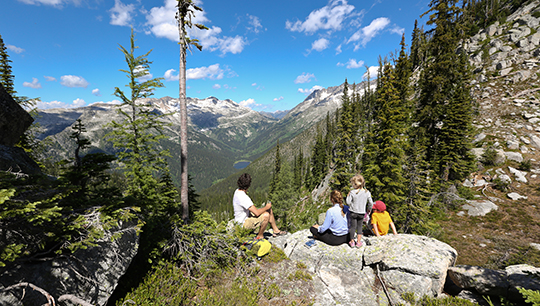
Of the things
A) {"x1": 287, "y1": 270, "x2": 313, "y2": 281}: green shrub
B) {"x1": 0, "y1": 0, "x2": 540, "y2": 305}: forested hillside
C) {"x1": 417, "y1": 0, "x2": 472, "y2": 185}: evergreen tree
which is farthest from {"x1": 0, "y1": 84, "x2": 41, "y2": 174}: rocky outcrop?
{"x1": 417, "y1": 0, "x2": 472, "y2": 185}: evergreen tree

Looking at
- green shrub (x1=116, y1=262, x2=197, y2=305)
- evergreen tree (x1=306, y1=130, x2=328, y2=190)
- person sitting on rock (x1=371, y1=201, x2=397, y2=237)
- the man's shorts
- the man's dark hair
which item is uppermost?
the man's dark hair

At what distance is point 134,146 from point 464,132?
31842 mm

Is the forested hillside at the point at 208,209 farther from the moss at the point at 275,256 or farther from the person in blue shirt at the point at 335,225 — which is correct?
the person in blue shirt at the point at 335,225

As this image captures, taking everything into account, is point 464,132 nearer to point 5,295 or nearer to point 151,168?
point 151,168

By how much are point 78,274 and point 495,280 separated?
12.8 metres

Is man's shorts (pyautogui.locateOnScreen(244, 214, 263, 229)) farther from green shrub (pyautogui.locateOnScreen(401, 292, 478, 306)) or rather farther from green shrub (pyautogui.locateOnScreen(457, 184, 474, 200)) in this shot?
green shrub (pyautogui.locateOnScreen(457, 184, 474, 200))

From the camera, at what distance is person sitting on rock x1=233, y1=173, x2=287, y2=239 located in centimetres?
745

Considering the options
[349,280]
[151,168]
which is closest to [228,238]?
[349,280]

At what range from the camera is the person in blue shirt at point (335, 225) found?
8.25 meters

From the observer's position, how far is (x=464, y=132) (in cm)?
2145

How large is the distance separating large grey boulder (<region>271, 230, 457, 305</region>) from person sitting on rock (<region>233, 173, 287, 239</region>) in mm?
2489

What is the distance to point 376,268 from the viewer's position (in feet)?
26.8

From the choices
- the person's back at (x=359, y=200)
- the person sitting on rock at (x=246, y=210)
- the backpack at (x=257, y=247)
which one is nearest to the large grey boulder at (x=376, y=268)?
the backpack at (x=257, y=247)

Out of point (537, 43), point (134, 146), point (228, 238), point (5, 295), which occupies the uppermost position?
point (537, 43)
